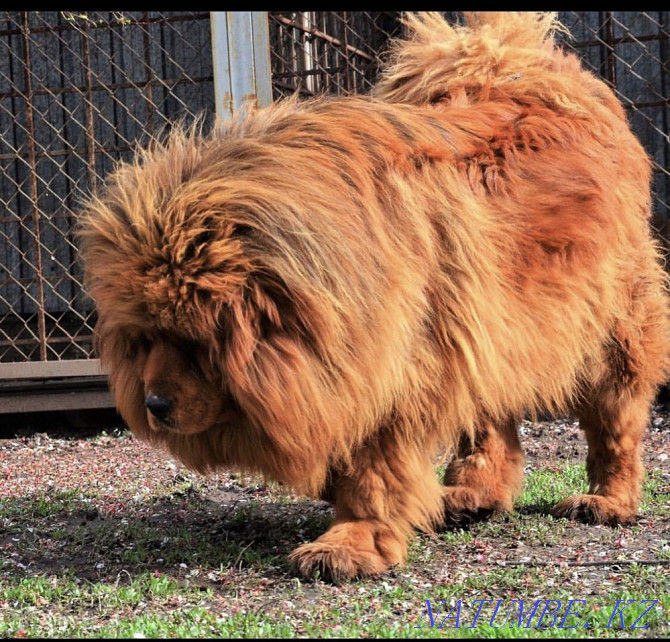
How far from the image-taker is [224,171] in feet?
→ 9.27

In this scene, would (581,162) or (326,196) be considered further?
(581,162)

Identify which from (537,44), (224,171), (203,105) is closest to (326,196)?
(224,171)

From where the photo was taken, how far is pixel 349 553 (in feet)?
9.51

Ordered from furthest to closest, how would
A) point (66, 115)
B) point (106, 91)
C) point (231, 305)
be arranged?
1. point (66, 115)
2. point (106, 91)
3. point (231, 305)

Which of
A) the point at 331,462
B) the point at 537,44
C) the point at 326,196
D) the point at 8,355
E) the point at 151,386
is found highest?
the point at 537,44

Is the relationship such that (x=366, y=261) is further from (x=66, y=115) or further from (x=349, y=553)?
(x=66, y=115)

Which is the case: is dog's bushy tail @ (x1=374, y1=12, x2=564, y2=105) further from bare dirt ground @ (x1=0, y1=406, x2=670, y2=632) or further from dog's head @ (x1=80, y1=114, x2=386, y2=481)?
bare dirt ground @ (x1=0, y1=406, x2=670, y2=632)

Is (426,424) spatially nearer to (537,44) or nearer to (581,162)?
(581,162)

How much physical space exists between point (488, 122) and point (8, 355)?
4.89m

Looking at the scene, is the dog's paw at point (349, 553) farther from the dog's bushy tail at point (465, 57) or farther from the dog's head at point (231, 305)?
the dog's bushy tail at point (465, 57)

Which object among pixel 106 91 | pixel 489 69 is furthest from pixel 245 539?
pixel 106 91

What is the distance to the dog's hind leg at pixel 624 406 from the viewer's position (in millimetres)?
3678

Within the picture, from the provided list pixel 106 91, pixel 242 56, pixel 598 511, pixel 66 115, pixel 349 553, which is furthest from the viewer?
pixel 66 115

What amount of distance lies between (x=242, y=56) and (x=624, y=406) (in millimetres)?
2660
